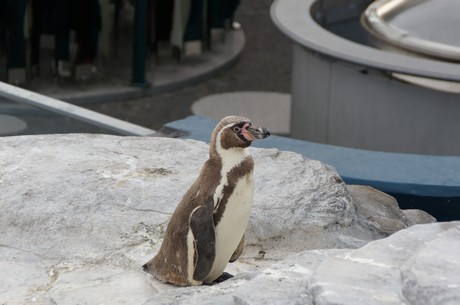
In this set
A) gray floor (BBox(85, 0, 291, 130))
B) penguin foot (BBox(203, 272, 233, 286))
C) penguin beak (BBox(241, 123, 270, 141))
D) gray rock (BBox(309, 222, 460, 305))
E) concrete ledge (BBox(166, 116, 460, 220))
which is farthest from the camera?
gray floor (BBox(85, 0, 291, 130))

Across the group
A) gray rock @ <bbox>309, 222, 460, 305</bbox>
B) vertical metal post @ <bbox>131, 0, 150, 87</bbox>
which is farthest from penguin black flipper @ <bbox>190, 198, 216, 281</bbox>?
vertical metal post @ <bbox>131, 0, 150, 87</bbox>

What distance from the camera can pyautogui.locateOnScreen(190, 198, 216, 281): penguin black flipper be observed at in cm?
370

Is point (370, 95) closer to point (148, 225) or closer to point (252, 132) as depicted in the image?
point (148, 225)

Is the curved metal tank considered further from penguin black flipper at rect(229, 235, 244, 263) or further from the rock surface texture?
penguin black flipper at rect(229, 235, 244, 263)

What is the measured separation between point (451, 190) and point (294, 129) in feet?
8.43

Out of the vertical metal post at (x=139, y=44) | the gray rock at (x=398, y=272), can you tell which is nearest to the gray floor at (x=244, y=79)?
the vertical metal post at (x=139, y=44)

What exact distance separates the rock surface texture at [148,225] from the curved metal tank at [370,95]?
1951 mm

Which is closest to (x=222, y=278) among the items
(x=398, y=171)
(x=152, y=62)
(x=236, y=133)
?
(x=236, y=133)

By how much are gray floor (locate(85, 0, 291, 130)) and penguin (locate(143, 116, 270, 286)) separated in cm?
603

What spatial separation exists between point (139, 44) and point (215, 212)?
687 centimetres

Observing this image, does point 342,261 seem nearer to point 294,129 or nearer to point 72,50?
point 294,129

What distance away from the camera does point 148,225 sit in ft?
13.9

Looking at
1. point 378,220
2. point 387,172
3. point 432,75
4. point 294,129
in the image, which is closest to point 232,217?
point 378,220

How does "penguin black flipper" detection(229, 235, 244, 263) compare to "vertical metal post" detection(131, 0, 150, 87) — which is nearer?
"penguin black flipper" detection(229, 235, 244, 263)
